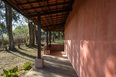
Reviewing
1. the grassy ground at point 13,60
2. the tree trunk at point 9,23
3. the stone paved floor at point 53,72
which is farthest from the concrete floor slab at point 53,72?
the tree trunk at point 9,23

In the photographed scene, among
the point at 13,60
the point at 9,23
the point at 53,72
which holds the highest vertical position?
the point at 9,23

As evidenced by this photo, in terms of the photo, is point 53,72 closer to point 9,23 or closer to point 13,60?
point 13,60

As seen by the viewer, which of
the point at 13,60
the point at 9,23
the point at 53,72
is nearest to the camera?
the point at 53,72

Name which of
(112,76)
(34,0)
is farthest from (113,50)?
(34,0)

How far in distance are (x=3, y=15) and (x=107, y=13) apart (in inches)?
655

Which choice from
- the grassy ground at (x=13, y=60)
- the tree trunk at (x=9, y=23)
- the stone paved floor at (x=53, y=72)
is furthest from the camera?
the tree trunk at (x=9, y=23)

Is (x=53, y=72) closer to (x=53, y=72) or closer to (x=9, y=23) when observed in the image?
(x=53, y=72)

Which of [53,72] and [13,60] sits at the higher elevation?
[53,72]

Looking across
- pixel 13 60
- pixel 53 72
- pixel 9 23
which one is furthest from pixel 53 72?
pixel 9 23

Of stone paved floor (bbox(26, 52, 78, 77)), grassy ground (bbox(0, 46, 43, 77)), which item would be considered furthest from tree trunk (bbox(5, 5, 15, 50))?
stone paved floor (bbox(26, 52, 78, 77))

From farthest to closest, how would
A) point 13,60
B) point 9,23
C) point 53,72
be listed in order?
point 9,23, point 13,60, point 53,72

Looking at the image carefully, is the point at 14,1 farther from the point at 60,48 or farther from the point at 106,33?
the point at 60,48

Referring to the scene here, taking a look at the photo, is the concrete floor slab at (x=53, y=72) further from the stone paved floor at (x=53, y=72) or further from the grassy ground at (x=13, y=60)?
the grassy ground at (x=13, y=60)

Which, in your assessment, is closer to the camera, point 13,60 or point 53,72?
point 53,72
